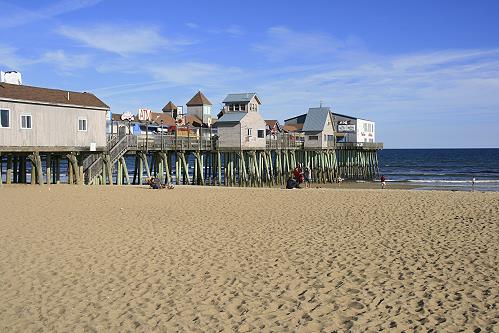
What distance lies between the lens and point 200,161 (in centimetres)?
4066

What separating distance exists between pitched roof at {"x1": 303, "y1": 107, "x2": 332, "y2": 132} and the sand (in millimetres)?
36218

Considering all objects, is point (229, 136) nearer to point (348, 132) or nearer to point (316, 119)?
point (316, 119)

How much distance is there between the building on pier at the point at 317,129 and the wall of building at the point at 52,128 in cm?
2848

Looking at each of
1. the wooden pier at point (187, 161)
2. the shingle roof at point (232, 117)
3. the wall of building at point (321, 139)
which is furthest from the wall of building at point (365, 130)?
the shingle roof at point (232, 117)

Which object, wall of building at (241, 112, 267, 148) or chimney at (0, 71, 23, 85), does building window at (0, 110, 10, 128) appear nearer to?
chimney at (0, 71, 23, 85)

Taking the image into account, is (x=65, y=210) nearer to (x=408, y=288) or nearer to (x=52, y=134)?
(x=52, y=134)

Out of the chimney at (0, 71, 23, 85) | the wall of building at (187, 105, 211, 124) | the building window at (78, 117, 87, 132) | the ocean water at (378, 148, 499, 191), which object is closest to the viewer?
the building window at (78, 117, 87, 132)

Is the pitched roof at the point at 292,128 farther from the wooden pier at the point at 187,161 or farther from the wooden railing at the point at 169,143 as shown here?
the wooden railing at the point at 169,143

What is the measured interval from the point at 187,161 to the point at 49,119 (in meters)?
17.1

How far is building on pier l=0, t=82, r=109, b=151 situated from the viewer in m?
25.0

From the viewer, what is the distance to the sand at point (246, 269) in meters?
7.50

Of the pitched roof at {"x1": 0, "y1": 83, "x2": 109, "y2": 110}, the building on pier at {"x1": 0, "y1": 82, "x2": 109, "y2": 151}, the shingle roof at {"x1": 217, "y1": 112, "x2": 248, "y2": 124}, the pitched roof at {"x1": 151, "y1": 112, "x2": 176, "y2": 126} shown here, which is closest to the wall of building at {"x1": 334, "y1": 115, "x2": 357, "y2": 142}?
the pitched roof at {"x1": 151, "y1": 112, "x2": 176, "y2": 126}

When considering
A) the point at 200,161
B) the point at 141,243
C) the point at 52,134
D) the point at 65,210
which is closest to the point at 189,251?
the point at 141,243

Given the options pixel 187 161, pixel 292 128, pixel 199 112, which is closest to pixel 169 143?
pixel 187 161
